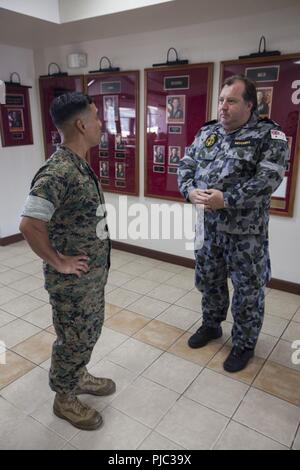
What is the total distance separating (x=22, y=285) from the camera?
3195 millimetres

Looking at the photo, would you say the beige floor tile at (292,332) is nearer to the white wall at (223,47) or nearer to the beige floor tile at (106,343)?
the white wall at (223,47)

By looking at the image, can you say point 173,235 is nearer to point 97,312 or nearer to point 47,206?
point 97,312

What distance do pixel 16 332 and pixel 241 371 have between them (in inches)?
60.8

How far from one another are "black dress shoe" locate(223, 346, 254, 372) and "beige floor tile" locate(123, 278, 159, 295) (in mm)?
1106

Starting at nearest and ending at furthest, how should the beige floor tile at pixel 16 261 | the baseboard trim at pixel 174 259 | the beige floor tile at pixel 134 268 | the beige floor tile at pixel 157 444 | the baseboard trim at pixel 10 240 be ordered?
the beige floor tile at pixel 157 444 < the baseboard trim at pixel 174 259 < the beige floor tile at pixel 134 268 < the beige floor tile at pixel 16 261 < the baseboard trim at pixel 10 240

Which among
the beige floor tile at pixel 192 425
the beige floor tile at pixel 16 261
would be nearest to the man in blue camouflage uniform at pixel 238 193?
the beige floor tile at pixel 192 425

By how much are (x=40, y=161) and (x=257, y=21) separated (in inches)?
118

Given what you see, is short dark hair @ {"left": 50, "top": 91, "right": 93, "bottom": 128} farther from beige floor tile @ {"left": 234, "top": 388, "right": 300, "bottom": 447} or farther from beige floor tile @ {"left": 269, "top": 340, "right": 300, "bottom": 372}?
beige floor tile @ {"left": 269, "top": 340, "right": 300, "bottom": 372}

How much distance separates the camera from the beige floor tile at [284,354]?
7.02 feet

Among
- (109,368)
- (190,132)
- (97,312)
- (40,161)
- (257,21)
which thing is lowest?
(109,368)

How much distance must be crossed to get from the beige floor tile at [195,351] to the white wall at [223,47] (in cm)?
117

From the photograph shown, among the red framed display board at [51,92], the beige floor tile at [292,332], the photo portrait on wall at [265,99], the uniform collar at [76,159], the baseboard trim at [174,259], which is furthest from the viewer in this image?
the red framed display board at [51,92]

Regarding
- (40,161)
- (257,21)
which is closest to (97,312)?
(257,21)

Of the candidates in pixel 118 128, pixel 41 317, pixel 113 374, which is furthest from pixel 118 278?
pixel 118 128
